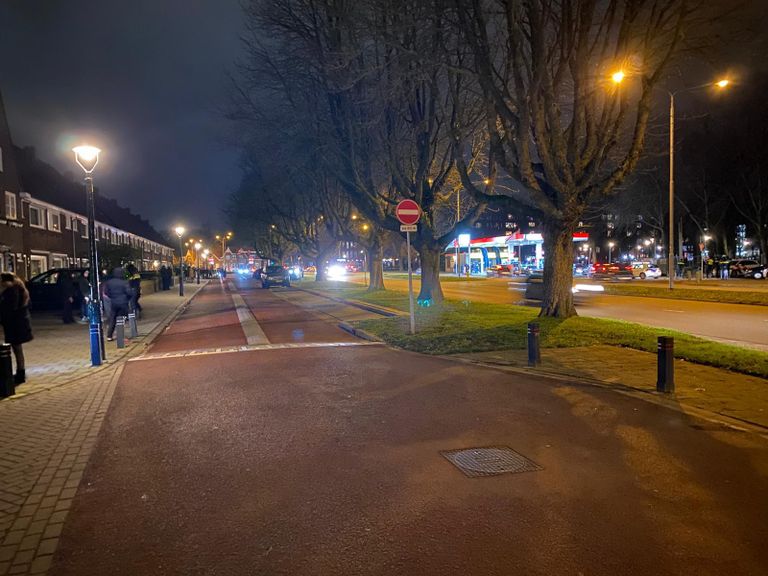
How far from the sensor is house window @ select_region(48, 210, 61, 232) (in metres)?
35.5

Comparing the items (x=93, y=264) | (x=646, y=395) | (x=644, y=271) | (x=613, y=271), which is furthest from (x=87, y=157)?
(x=644, y=271)

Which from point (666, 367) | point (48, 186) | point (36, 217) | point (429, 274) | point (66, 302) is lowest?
point (666, 367)

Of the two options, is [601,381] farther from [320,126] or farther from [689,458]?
[320,126]

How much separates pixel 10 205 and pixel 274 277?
20.6 m

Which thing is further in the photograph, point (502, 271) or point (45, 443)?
point (502, 271)

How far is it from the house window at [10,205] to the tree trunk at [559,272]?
88.8 feet

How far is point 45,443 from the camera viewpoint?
238 inches

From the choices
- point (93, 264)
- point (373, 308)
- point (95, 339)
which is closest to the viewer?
point (95, 339)

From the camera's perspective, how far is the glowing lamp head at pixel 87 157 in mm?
11258

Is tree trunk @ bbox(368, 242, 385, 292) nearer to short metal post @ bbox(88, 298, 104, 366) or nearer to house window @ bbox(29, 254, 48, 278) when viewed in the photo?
house window @ bbox(29, 254, 48, 278)

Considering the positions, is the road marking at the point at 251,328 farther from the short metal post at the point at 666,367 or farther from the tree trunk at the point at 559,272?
the short metal post at the point at 666,367

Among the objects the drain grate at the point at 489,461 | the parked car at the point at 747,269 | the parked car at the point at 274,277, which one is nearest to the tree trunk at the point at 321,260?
the parked car at the point at 274,277

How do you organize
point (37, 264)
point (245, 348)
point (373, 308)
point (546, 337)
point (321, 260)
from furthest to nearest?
1. point (321, 260)
2. point (37, 264)
3. point (373, 308)
4. point (245, 348)
5. point (546, 337)

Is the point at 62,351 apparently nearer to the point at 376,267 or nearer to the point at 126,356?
the point at 126,356
